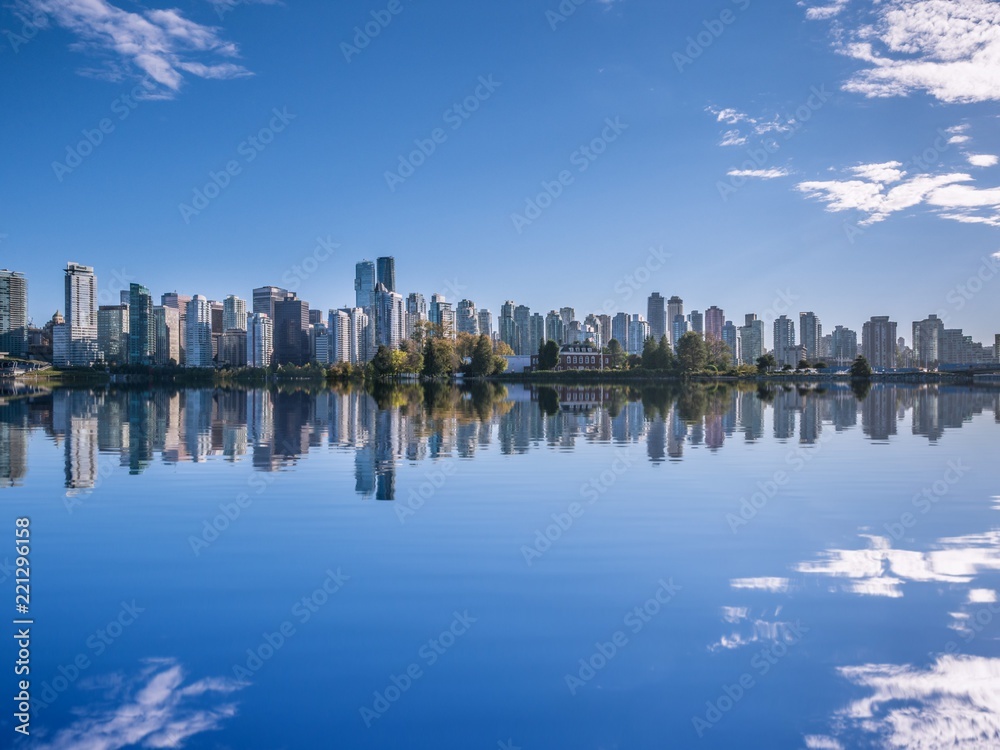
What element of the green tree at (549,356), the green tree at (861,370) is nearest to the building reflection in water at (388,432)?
the green tree at (549,356)

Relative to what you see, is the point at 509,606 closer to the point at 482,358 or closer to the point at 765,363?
the point at 482,358

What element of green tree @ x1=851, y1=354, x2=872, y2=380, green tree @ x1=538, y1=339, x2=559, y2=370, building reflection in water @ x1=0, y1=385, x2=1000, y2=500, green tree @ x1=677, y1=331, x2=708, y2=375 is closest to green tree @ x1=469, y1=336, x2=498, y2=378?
green tree @ x1=538, y1=339, x2=559, y2=370

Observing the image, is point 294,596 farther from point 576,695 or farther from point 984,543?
point 984,543

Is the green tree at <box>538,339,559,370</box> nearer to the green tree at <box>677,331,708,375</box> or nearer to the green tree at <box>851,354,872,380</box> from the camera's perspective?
the green tree at <box>677,331,708,375</box>

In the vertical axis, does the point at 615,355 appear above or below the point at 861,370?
above

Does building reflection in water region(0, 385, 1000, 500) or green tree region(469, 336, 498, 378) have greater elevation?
green tree region(469, 336, 498, 378)

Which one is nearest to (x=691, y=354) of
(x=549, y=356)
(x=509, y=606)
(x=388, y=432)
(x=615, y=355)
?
(x=549, y=356)
